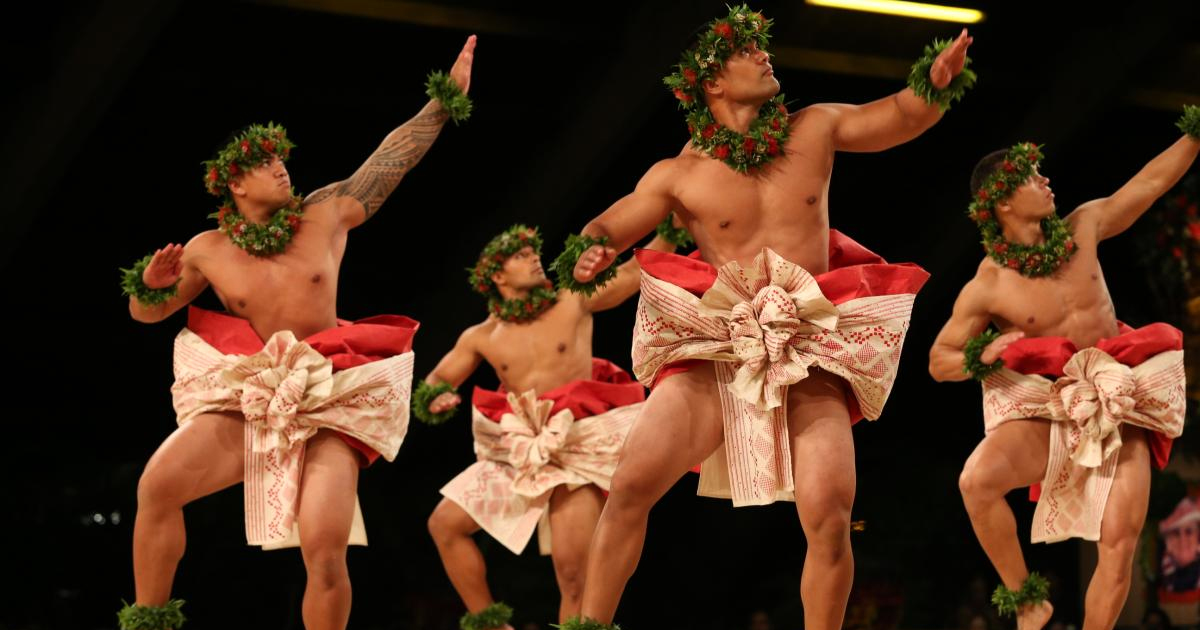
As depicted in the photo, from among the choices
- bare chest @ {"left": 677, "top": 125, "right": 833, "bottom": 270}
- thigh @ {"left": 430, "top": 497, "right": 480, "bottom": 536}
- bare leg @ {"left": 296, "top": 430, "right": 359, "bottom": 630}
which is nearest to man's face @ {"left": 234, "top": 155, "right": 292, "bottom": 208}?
bare leg @ {"left": 296, "top": 430, "right": 359, "bottom": 630}

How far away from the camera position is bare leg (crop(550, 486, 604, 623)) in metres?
5.62

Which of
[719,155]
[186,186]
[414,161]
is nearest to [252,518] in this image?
[414,161]

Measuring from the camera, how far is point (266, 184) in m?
4.72

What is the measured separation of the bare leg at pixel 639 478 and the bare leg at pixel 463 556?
7.97 ft

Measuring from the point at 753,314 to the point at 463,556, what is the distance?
8.75 feet

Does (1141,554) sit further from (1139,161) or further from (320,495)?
(320,495)

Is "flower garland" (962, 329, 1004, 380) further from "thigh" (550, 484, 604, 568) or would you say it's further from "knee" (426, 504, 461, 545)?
"knee" (426, 504, 461, 545)

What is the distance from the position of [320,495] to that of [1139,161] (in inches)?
256

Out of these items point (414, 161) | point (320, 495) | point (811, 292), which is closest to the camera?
point (811, 292)

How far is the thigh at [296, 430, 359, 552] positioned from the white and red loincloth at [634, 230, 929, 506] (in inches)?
43.4

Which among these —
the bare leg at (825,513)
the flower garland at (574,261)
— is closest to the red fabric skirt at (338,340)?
the flower garland at (574,261)

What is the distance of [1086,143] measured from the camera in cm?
889

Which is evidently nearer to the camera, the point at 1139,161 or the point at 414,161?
the point at 414,161

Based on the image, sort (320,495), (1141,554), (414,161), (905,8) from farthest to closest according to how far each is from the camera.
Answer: (1141,554) → (905,8) → (414,161) → (320,495)
